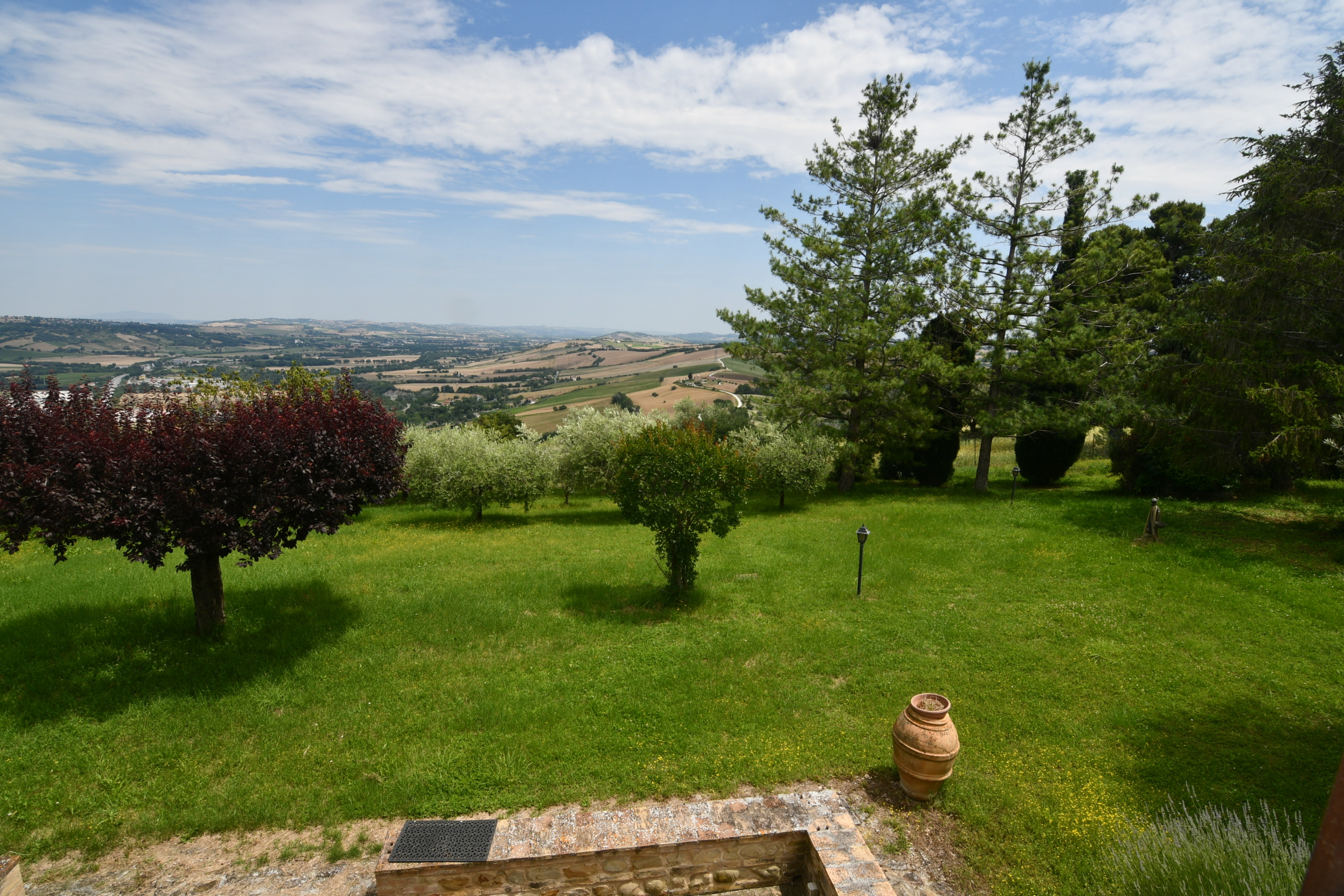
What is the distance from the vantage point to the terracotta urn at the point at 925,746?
566cm

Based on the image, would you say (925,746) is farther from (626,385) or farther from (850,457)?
(626,385)

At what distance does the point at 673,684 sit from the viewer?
26.8 ft

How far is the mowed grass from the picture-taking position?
19.7 ft

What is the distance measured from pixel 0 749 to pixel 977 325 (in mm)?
23331

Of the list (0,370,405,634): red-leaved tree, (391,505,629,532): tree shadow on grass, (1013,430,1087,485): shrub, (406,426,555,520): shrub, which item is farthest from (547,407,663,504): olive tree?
(1013,430,1087,485): shrub

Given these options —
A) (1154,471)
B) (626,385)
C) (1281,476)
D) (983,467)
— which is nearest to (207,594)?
(983,467)

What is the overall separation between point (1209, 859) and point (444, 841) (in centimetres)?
609

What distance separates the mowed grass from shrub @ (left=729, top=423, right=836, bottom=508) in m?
5.84

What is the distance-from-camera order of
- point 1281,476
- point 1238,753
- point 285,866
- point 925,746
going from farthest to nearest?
1. point 1281,476
2. point 1238,753
3. point 925,746
4. point 285,866

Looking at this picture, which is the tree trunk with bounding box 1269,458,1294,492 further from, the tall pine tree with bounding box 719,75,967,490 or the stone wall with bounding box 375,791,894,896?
the stone wall with bounding box 375,791,894,896

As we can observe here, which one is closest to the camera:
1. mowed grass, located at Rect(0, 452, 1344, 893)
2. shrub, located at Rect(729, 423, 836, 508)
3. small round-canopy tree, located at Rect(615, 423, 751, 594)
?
mowed grass, located at Rect(0, 452, 1344, 893)

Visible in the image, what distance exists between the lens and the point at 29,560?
12602 mm

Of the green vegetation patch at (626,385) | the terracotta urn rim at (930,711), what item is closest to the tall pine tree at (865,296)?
the terracotta urn rim at (930,711)

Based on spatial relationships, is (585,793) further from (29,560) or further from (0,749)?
(29,560)
